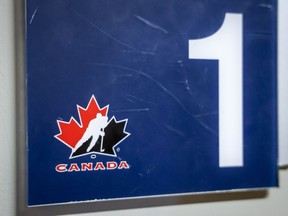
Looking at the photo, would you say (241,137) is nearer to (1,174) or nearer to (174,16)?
(174,16)

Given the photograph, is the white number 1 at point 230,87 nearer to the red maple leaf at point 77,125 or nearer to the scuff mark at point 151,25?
the scuff mark at point 151,25

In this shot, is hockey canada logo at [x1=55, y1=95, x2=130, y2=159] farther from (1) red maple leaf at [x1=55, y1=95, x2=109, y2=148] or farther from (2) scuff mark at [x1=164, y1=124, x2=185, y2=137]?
(2) scuff mark at [x1=164, y1=124, x2=185, y2=137]

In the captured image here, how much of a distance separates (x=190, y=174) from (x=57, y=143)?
1.14 ft

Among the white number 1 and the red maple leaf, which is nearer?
the red maple leaf

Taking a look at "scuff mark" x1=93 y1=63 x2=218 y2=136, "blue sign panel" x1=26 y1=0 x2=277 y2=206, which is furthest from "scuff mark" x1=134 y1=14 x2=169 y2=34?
"scuff mark" x1=93 y1=63 x2=218 y2=136

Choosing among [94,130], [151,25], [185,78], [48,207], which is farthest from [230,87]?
[48,207]

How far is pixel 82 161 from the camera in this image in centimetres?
82

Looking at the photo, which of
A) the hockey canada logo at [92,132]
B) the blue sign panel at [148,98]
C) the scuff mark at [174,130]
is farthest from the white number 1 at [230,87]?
the hockey canada logo at [92,132]

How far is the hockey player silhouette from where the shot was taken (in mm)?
820

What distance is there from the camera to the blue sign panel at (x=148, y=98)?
31.5 inches

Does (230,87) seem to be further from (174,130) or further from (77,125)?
(77,125)

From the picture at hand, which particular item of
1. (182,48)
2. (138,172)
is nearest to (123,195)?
(138,172)

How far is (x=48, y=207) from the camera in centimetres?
82

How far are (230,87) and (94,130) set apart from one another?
38 centimetres
